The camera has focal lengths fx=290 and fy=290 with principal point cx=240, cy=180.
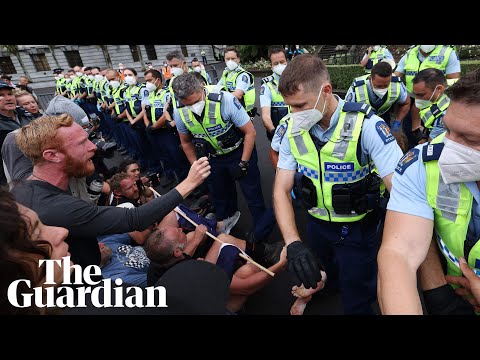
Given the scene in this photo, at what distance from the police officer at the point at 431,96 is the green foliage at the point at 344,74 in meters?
6.48

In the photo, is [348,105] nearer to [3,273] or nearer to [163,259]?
[163,259]

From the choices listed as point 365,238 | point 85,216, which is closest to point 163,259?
point 85,216

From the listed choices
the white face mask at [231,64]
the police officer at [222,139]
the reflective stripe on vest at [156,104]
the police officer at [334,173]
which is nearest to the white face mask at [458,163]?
the police officer at [334,173]

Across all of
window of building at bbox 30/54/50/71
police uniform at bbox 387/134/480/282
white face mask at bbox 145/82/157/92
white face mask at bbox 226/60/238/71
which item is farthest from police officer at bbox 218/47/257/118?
window of building at bbox 30/54/50/71

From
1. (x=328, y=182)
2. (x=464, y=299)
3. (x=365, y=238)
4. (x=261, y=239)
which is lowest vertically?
(x=261, y=239)

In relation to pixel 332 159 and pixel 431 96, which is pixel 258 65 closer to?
pixel 431 96

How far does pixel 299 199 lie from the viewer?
6.73ft

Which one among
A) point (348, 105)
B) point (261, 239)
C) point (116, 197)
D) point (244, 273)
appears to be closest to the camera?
point (348, 105)

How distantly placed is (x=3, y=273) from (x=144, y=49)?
28684 millimetres

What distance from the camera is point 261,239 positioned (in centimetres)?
293

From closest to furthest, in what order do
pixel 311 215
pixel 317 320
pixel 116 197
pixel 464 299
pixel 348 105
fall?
pixel 317 320, pixel 464 299, pixel 348 105, pixel 311 215, pixel 116 197

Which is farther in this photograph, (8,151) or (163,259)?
(8,151)

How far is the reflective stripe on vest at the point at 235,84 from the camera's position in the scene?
17.5 feet

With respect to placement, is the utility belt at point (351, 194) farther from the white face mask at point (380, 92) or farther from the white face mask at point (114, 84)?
the white face mask at point (114, 84)
